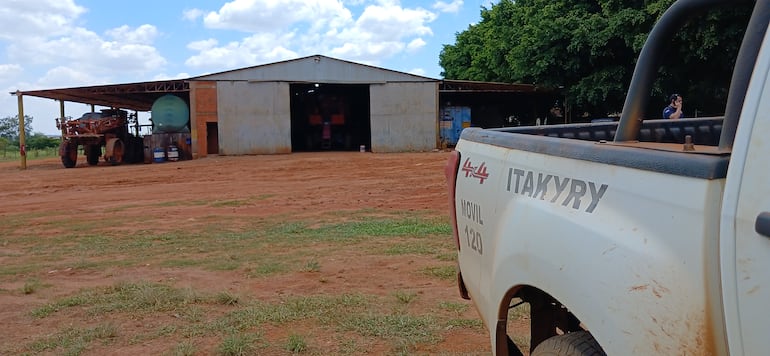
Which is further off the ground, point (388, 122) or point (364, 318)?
point (388, 122)

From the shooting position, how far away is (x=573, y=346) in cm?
223

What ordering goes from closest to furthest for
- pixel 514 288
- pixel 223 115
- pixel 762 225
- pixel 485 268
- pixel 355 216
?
pixel 762 225, pixel 514 288, pixel 485 268, pixel 355 216, pixel 223 115

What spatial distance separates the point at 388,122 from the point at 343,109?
868 cm

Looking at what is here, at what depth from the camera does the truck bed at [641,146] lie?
1.63m

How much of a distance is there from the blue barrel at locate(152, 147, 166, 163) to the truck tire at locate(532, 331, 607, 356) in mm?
28489

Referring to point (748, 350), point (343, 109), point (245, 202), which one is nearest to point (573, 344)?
point (748, 350)

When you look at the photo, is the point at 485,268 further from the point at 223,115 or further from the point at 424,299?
the point at 223,115

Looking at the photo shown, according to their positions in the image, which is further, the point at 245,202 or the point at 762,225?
the point at 245,202

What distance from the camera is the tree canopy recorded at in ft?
69.3

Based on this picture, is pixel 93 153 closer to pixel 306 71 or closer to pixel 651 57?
pixel 306 71

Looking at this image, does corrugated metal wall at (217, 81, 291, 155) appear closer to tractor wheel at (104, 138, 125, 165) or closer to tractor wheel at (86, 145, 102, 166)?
tractor wheel at (104, 138, 125, 165)

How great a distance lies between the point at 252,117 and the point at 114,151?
650 cm

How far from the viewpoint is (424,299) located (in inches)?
229

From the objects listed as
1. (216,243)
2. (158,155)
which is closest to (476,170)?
(216,243)
